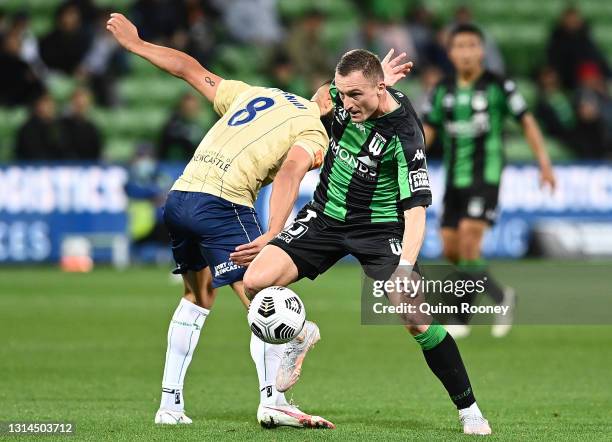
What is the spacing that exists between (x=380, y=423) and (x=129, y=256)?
481 inches

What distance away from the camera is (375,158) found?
681 centimetres

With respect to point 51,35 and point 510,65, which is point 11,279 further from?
point 510,65

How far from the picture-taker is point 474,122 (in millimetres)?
11453

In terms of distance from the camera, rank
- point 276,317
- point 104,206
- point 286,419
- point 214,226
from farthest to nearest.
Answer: point 104,206 < point 214,226 < point 286,419 < point 276,317

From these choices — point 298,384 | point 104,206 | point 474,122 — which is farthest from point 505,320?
point 104,206

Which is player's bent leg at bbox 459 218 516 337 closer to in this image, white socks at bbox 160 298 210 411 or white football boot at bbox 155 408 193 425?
white socks at bbox 160 298 210 411

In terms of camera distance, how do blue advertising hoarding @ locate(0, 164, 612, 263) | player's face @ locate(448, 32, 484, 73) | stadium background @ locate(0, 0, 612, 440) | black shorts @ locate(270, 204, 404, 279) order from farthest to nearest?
blue advertising hoarding @ locate(0, 164, 612, 263)
player's face @ locate(448, 32, 484, 73)
stadium background @ locate(0, 0, 612, 440)
black shorts @ locate(270, 204, 404, 279)

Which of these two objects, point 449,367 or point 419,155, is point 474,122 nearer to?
point 419,155

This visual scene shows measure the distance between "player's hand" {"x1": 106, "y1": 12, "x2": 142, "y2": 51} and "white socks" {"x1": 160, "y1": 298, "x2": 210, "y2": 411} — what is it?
1521mm

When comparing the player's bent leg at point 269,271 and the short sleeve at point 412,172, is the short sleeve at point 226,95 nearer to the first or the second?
the player's bent leg at point 269,271

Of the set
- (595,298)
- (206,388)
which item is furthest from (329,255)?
(595,298)

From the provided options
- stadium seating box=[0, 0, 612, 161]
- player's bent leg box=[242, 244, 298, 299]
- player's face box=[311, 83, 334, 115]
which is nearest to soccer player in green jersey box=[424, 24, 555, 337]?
player's face box=[311, 83, 334, 115]

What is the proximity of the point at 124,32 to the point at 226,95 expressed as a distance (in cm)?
72

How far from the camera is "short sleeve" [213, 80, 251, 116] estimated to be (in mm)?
7367
